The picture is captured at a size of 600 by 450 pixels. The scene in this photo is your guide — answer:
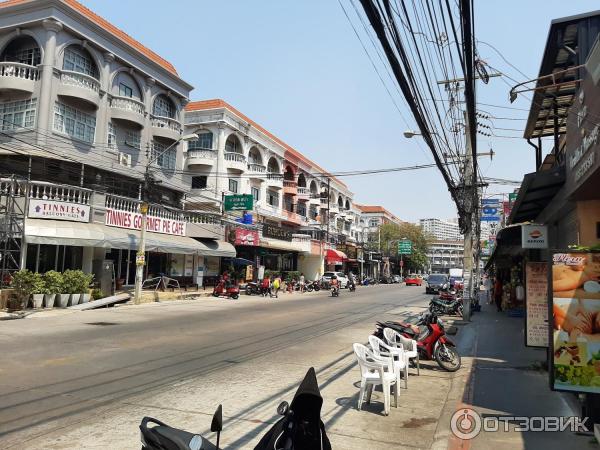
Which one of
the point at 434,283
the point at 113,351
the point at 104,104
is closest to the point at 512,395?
the point at 113,351

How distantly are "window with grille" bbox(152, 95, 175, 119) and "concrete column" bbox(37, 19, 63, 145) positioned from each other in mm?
7391

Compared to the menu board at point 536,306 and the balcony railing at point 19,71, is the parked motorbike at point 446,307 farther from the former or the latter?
the balcony railing at point 19,71

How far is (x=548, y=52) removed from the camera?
39.3 ft

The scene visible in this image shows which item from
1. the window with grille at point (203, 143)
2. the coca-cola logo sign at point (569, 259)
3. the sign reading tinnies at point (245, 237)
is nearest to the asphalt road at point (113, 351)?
the coca-cola logo sign at point (569, 259)

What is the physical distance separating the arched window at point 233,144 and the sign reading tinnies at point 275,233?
258 inches

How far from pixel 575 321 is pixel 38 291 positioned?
1847cm

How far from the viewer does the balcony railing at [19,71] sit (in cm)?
2211

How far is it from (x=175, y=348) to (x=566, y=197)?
8.94 m

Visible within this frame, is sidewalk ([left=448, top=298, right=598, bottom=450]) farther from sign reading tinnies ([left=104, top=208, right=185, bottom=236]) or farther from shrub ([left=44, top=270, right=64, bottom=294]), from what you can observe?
sign reading tinnies ([left=104, top=208, right=185, bottom=236])

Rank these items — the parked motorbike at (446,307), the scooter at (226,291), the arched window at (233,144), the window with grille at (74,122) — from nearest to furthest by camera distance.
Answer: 1. the parked motorbike at (446,307)
2. the window with grille at (74,122)
3. the scooter at (226,291)
4. the arched window at (233,144)

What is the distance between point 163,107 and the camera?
30.5 metres

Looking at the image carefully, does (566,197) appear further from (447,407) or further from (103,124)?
(103,124)

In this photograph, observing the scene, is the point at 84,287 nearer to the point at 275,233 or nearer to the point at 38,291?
the point at 38,291

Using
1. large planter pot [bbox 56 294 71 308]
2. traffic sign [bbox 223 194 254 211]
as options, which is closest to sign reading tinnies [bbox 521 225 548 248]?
large planter pot [bbox 56 294 71 308]
